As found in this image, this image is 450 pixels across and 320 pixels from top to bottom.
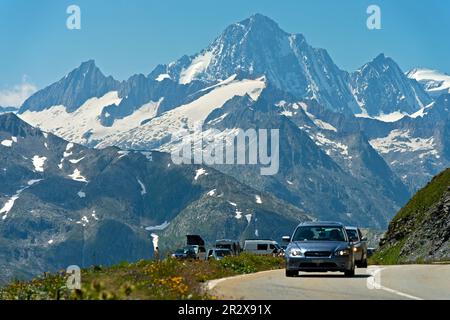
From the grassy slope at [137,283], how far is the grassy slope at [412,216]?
4232cm

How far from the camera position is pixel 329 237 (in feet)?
100

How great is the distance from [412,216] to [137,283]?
6553 centimetres

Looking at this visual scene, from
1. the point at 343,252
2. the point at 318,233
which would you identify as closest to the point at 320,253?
the point at 343,252

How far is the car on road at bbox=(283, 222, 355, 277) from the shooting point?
29109 mm

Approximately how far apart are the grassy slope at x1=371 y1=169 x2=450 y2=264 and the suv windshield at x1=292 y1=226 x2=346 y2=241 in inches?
1836

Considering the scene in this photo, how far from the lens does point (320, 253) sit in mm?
29156

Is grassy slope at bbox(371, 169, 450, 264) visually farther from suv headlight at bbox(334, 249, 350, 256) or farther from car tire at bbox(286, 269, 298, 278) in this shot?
suv headlight at bbox(334, 249, 350, 256)

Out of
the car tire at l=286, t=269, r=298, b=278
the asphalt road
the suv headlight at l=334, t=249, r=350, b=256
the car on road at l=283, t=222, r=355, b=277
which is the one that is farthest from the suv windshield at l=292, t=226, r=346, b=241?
the asphalt road

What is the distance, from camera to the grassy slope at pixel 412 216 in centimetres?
7912

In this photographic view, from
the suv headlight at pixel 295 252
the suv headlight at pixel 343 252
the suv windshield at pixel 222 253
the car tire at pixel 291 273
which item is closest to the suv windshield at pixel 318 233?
the suv headlight at pixel 343 252

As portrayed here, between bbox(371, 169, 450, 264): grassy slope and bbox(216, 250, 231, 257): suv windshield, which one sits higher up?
bbox(371, 169, 450, 264): grassy slope
